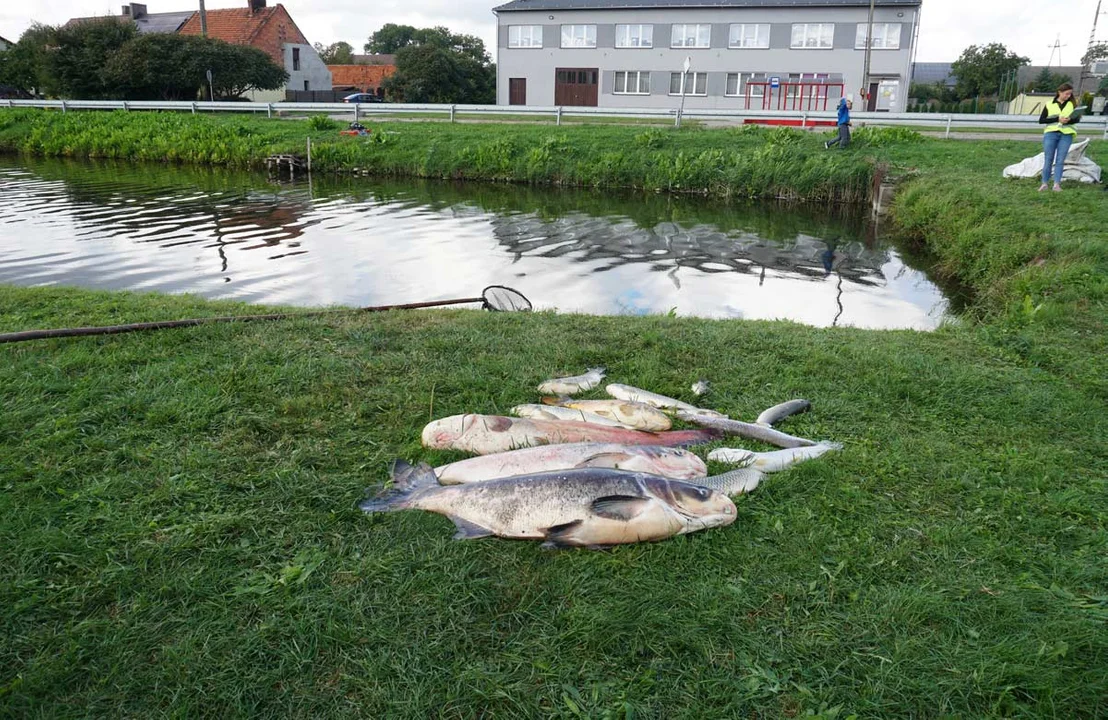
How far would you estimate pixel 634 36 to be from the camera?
1930 inches

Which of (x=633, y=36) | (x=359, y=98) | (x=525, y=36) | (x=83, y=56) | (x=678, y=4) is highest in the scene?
(x=678, y=4)

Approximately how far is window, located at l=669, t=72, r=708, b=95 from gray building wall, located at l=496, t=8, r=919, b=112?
25cm

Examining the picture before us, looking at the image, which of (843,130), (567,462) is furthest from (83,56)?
(567,462)

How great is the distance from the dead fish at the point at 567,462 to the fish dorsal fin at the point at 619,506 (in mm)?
329

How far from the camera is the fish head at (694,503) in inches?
148

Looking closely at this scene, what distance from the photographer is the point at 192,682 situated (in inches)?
112

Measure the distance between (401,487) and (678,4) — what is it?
49231mm

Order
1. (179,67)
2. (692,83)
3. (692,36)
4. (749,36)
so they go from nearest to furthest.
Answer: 1. (179,67)
2. (749,36)
3. (692,36)
4. (692,83)

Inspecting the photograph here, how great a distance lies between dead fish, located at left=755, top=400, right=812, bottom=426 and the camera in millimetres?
5086

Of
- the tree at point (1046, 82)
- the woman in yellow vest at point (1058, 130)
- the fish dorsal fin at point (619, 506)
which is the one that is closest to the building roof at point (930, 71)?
the tree at point (1046, 82)

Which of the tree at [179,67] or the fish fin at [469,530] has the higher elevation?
the tree at [179,67]

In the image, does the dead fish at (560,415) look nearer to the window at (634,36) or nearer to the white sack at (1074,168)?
the white sack at (1074,168)

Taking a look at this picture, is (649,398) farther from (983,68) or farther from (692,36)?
(983,68)

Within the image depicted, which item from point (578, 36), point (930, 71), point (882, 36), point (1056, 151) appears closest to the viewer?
point (1056, 151)
